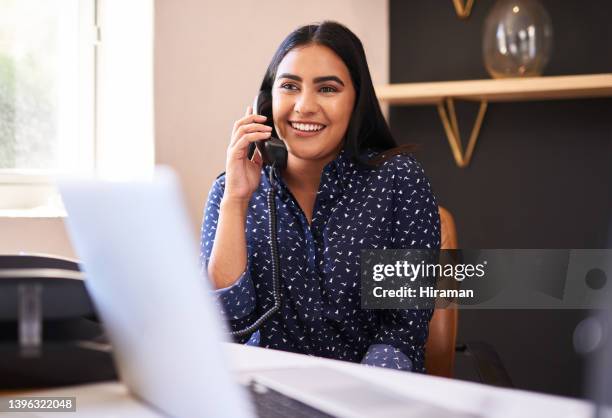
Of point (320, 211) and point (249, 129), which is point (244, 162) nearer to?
point (249, 129)

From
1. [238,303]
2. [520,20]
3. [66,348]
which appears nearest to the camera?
[66,348]

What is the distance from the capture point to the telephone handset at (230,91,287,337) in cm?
158

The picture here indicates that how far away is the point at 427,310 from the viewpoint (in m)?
1.62

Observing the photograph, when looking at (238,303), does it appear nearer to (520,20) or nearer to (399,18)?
(520,20)

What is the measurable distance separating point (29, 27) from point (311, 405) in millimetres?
1984

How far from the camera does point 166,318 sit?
621 millimetres

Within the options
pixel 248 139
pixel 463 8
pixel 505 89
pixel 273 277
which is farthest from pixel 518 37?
pixel 273 277

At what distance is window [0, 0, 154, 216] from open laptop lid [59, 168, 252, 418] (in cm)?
168

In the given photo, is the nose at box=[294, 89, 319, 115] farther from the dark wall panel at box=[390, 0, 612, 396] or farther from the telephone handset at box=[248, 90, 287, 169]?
the dark wall panel at box=[390, 0, 612, 396]

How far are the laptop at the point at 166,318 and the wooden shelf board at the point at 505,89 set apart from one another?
1715 millimetres

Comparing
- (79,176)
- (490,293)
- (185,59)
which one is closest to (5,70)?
(185,59)

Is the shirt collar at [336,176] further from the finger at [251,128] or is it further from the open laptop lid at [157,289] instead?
the open laptop lid at [157,289]

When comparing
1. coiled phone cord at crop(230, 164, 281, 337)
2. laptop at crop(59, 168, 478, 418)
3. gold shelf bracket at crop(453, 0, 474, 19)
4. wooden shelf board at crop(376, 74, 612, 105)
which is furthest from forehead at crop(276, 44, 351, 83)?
gold shelf bracket at crop(453, 0, 474, 19)

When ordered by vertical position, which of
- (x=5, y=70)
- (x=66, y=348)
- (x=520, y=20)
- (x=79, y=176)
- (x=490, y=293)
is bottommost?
(x=490, y=293)
